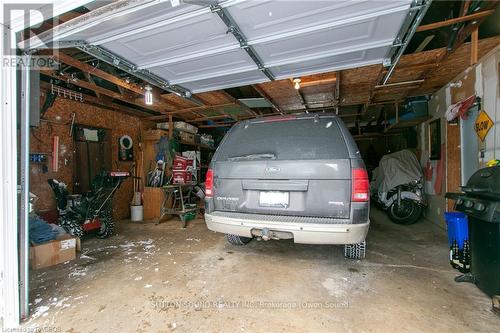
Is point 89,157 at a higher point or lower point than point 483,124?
lower

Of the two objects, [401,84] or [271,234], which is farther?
[401,84]

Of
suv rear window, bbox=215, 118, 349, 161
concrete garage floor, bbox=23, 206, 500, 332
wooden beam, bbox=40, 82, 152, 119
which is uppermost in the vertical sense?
wooden beam, bbox=40, 82, 152, 119

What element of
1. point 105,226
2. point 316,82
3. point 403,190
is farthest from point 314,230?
point 403,190

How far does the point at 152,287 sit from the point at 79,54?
295 centimetres

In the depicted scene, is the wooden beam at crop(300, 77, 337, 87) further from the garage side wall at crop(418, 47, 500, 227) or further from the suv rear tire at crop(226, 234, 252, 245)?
the suv rear tire at crop(226, 234, 252, 245)

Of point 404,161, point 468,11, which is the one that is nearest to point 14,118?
point 468,11

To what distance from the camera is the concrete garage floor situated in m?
1.76

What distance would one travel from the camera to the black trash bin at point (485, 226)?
6.18 ft

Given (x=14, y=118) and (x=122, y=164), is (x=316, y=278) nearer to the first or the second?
(x=14, y=118)

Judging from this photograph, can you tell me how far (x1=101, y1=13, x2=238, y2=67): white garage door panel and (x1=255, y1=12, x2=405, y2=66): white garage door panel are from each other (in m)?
0.43

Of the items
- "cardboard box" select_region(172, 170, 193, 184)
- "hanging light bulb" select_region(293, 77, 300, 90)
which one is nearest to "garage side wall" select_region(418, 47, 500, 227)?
"hanging light bulb" select_region(293, 77, 300, 90)

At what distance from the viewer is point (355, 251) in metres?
2.81

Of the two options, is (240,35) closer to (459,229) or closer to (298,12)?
(298,12)

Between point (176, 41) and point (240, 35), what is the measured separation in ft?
1.99
